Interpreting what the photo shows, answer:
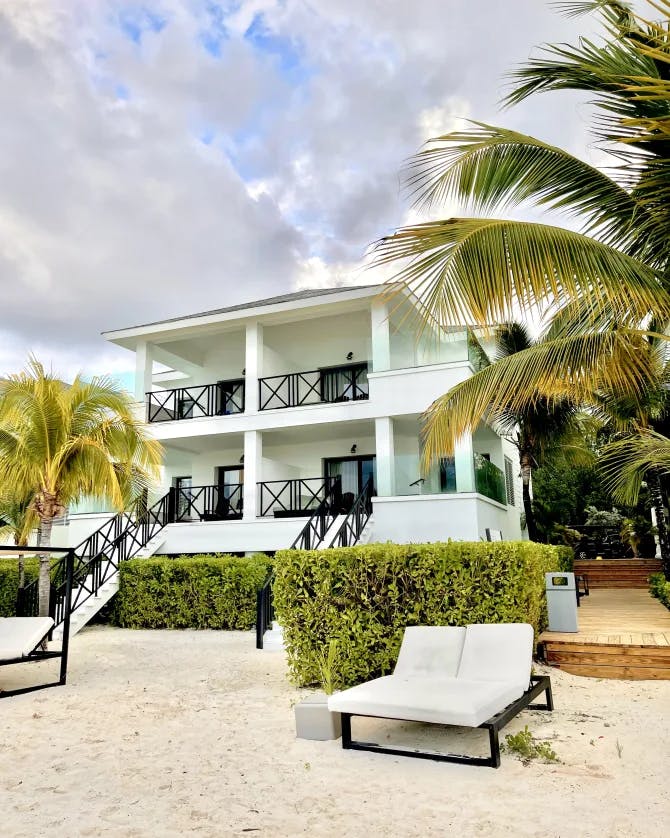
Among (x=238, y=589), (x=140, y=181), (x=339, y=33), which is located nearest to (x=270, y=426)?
(x=238, y=589)

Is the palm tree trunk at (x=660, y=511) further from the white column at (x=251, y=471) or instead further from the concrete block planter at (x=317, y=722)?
the concrete block planter at (x=317, y=722)

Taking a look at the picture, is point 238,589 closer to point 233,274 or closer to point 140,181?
point 140,181

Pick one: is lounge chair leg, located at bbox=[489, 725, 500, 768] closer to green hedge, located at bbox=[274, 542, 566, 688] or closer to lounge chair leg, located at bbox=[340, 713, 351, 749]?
lounge chair leg, located at bbox=[340, 713, 351, 749]

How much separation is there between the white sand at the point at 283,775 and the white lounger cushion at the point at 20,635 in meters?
0.55

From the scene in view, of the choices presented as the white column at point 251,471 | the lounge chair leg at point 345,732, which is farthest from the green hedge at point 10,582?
the lounge chair leg at point 345,732

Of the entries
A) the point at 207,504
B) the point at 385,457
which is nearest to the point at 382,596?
the point at 385,457

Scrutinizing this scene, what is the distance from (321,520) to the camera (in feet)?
48.3

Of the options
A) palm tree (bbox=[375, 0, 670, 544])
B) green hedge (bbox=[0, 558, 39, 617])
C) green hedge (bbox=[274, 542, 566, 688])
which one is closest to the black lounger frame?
green hedge (bbox=[274, 542, 566, 688])

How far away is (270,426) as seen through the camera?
17516 millimetres

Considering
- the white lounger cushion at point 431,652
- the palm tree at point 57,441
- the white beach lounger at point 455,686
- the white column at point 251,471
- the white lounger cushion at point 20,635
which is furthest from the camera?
the white column at point 251,471

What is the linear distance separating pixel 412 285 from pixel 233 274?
18.6 m

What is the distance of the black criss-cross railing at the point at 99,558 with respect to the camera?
1327 centimetres

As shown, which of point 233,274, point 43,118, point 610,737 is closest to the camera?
point 610,737

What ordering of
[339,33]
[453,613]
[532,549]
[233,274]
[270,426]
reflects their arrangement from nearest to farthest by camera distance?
1. [453,613]
2. [532,549]
3. [339,33]
4. [270,426]
5. [233,274]
